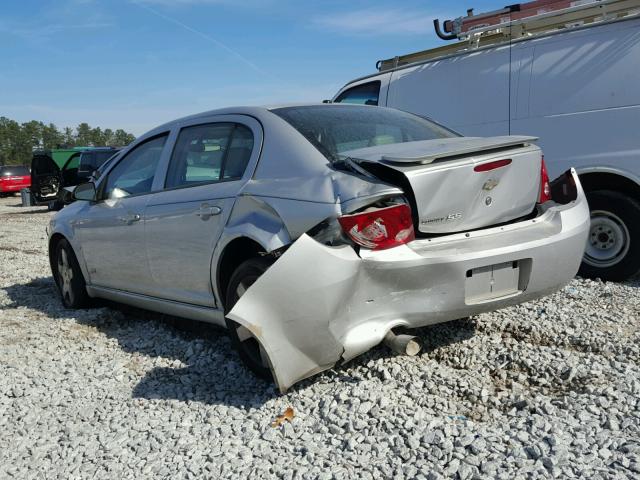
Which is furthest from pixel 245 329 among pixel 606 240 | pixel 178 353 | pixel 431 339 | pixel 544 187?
pixel 606 240

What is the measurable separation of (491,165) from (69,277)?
4.10m

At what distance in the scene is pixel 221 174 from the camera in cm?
395

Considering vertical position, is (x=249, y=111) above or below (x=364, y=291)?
above

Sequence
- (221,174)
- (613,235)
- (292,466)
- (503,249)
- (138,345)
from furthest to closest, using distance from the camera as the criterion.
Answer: (613,235) < (138,345) < (221,174) < (503,249) < (292,466)

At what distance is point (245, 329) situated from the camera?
3553mm

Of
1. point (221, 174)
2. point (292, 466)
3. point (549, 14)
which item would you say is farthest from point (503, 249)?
point (549, 14)

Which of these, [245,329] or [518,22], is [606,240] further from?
[245,329]

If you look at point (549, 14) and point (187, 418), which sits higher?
point (549, 14)

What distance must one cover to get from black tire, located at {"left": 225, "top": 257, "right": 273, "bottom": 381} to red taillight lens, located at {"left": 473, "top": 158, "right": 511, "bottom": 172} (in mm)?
1192

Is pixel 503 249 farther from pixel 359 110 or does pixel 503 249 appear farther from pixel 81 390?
pixel 81 390

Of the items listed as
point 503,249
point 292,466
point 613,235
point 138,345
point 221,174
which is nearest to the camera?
point 292,466

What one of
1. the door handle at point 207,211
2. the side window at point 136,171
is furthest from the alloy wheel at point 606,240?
the side window at point 136,171

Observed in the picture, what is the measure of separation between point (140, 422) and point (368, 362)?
1.29m

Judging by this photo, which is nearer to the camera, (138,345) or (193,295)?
(193,295)
